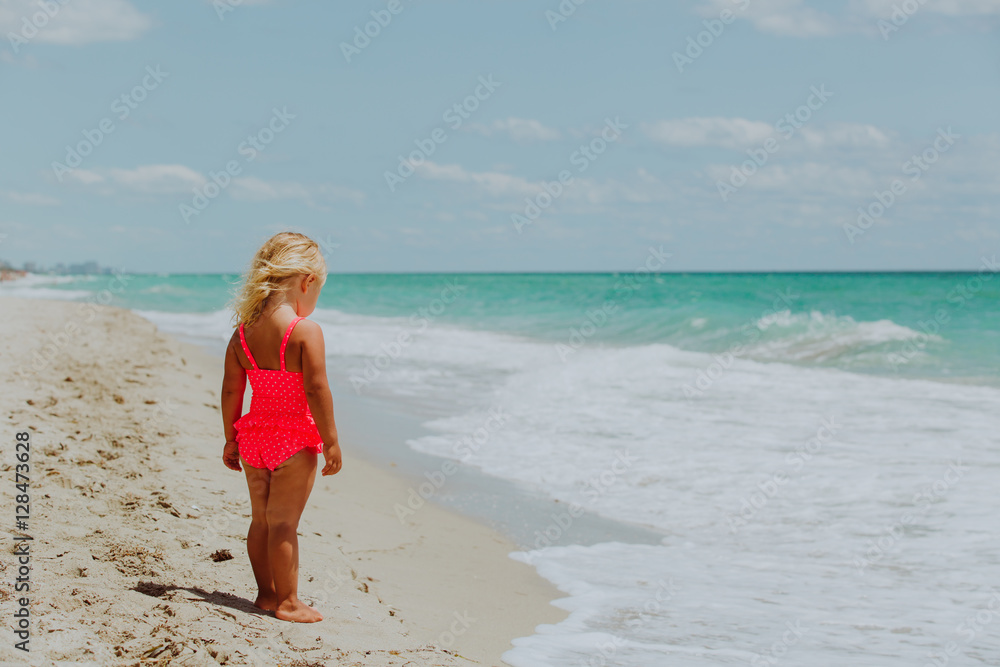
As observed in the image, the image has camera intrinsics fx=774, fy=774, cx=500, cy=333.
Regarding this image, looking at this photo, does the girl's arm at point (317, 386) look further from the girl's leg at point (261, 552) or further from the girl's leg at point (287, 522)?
the girl's leg at point (261, 552)

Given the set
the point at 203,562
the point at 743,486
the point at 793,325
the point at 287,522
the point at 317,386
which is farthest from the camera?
the point at 793,325

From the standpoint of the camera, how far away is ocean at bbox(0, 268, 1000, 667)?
3697 millimetres

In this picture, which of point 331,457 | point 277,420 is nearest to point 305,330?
point 277,420

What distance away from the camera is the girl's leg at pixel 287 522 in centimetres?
297

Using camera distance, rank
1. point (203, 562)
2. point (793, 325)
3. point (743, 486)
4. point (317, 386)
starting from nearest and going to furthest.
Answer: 1. point (317, 386)
2. point (203, 562)
3. point (743, 486)
4. point (793, 325)

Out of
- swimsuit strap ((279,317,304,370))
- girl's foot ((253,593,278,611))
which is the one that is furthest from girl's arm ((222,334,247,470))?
girl's foot ((253,593,278,611))

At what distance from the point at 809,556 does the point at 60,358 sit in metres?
8.30

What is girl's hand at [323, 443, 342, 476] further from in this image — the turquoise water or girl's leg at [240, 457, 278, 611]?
the turquoise water

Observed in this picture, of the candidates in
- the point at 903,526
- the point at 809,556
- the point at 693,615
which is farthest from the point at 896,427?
the point at 693,615

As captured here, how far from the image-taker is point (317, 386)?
9.43ft

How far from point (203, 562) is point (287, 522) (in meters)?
0.80

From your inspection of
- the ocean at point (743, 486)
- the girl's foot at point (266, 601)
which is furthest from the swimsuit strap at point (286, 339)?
the girl's foot at point (266, 601)

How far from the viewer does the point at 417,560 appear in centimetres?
447

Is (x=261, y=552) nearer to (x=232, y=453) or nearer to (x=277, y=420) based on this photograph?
(x=232, y=453)
